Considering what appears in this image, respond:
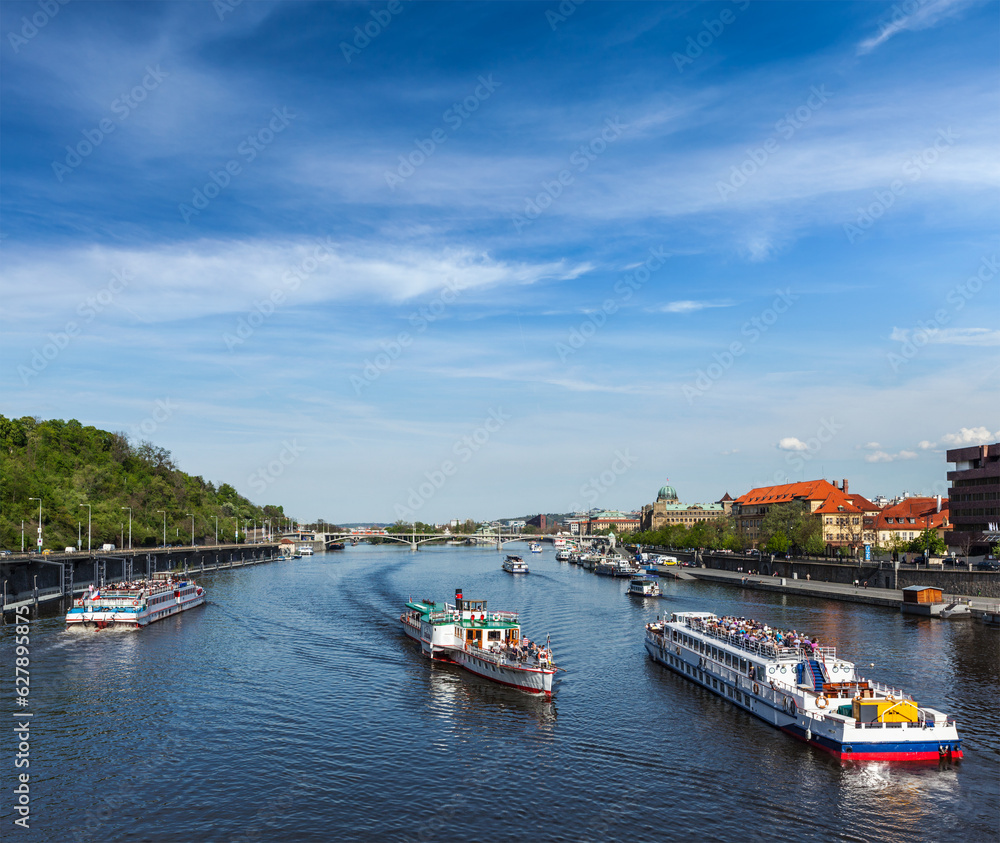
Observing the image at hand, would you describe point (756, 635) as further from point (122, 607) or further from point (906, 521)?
point (906, 521)

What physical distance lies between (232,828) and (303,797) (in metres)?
4.26

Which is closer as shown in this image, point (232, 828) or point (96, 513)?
point (232, 828)

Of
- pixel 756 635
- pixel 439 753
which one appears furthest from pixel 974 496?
pixel 439 753

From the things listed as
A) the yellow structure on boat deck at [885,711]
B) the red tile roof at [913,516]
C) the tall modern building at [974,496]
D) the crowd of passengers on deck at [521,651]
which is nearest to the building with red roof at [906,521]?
the red tile roof at [913,516]

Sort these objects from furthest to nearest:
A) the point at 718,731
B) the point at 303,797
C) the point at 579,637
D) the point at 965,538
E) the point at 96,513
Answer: the point at 96,513, the point at 965,538, the point at 579,637, the point at 718,731, the point at 303,797

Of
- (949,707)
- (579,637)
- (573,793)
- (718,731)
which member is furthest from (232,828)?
(579,637)

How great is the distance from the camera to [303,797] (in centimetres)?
3859

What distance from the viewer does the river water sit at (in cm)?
3594

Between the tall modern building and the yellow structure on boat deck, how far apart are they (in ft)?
348

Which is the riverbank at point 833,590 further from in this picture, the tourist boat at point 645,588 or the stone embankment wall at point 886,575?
the tourist boat at point 645,588

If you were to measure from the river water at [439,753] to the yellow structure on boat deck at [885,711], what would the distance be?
2.56 meters

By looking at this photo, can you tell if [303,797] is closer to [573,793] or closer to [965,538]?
[573,793]

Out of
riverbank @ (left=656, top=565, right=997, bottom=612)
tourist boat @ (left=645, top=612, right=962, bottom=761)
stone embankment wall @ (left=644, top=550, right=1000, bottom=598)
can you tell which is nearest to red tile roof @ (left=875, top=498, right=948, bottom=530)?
stone embankment wall @ (left=644, top=550, right=1000, bottom=598)

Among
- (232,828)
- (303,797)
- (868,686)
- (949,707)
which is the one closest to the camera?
(232,828)
